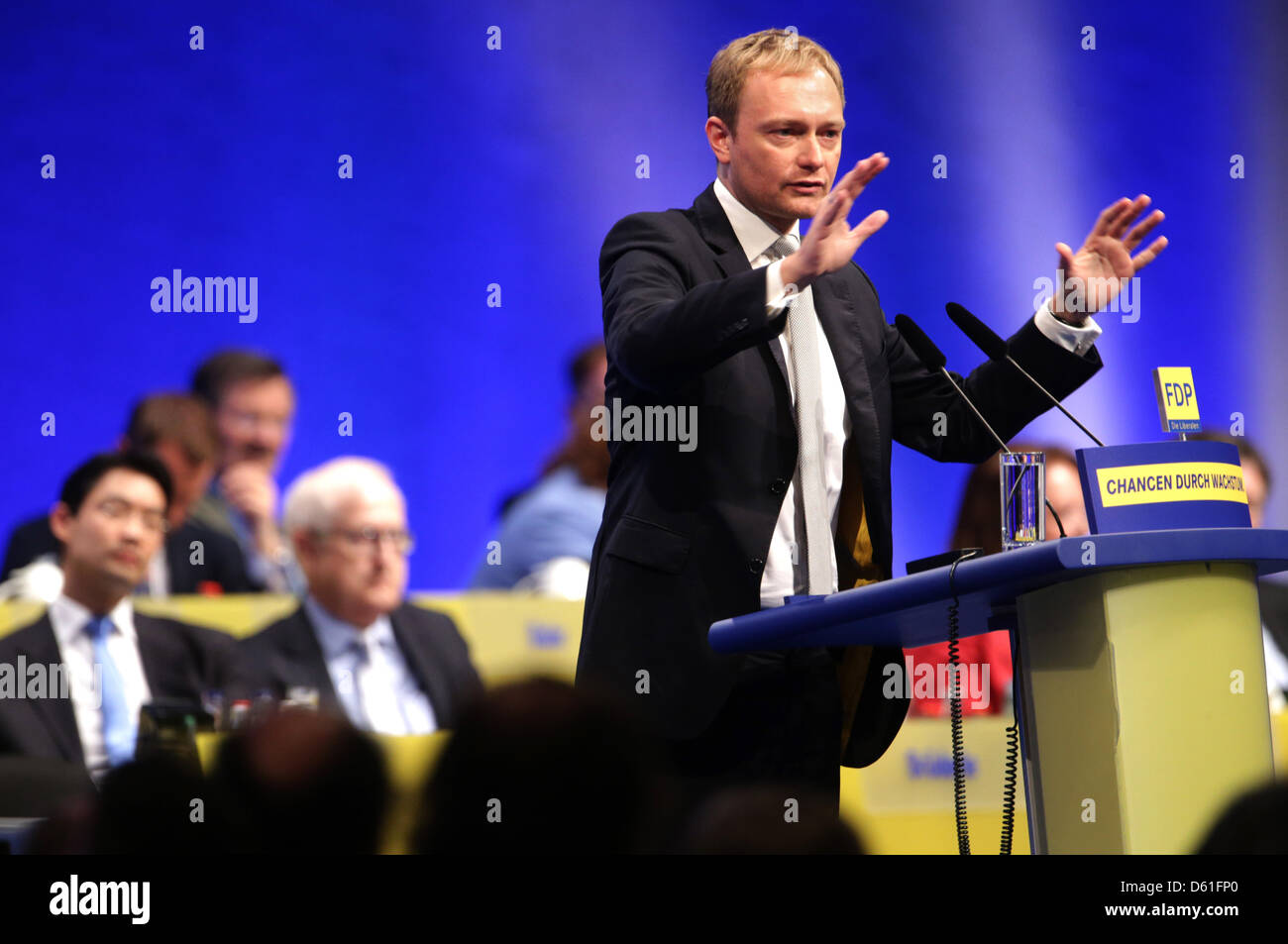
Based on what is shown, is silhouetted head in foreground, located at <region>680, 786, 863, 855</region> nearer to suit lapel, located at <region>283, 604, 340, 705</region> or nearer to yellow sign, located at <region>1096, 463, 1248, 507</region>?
yellow sign, located at <region>1096, 463, 1248, 507</region>

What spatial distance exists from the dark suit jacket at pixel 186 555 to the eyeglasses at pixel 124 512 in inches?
20.7

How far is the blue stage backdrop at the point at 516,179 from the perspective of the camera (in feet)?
16.6

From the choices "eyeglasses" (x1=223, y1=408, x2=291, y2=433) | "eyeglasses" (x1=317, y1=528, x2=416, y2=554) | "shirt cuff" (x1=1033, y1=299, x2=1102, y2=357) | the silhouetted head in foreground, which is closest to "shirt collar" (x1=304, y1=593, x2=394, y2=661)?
"eyeglasses" (x1=317, y1=528, x2=416, y2=554)

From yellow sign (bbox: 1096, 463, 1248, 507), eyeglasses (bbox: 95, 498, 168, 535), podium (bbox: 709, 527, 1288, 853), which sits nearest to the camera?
podium (bbox: 709, 527, 1288, 853)

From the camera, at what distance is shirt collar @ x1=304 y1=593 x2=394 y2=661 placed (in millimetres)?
3799

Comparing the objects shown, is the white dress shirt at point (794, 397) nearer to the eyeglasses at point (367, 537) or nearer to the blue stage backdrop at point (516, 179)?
the eyeglasses at point (367, 537)

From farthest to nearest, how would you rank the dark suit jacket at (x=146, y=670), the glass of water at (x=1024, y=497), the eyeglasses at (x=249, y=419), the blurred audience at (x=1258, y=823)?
the eyeglasses at (x=249, y=419) < the dark suit jacket at (x=146, y=670) < the glass of water at (x=1024, y=497) < the blurred audience at (x=1258, y=823)

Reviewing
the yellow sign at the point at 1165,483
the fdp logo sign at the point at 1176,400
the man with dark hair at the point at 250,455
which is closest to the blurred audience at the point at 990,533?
the fdp logo sign at the point at 1176,400

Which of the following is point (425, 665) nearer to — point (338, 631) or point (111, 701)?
point (338, 631)

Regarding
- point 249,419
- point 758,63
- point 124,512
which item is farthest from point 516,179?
point 758,63

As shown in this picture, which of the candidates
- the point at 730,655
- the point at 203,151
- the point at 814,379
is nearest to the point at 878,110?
the point at 203,151

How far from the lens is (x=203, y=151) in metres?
5.16

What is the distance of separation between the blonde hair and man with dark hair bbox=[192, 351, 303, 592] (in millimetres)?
2541
